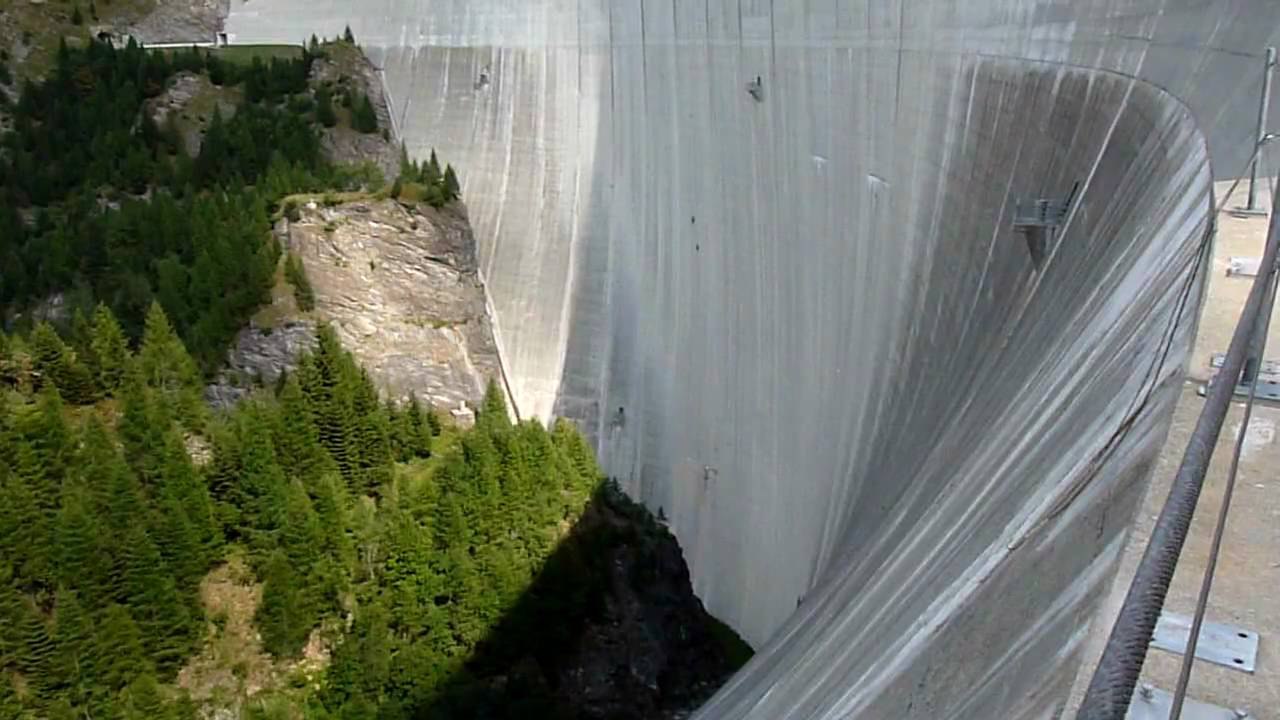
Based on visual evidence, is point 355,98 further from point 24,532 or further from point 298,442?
point 24,532

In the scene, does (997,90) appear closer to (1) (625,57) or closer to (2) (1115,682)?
(2) (1115,682)

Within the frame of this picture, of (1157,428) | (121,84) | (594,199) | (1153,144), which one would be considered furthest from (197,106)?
(1157,428)

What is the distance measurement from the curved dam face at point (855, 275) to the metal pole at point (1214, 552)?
0.34 meters

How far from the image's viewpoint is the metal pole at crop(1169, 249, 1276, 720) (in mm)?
2846

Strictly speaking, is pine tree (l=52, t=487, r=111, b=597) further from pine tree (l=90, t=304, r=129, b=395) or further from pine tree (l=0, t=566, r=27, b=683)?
pine tree (l=90, t=304, r=129, b=395)

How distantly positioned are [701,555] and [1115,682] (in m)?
19.9

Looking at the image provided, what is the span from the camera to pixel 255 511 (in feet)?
64.3

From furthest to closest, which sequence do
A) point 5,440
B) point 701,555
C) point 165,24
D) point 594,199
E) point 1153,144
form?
1. point 165,24
2. point 594,199
3. point 701,555
4. point 5,440
5. point 1153,144

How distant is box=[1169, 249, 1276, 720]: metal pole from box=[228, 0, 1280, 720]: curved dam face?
34cm

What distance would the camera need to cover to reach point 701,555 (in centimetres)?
2180

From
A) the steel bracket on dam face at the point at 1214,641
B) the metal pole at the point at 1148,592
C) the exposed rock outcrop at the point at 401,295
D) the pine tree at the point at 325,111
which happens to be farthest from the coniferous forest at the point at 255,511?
the metal pole at the point at 1148,592

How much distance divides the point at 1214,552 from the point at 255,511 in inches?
715

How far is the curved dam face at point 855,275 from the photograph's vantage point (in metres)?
5.50

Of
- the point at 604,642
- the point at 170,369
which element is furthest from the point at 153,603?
the point at 604,642
